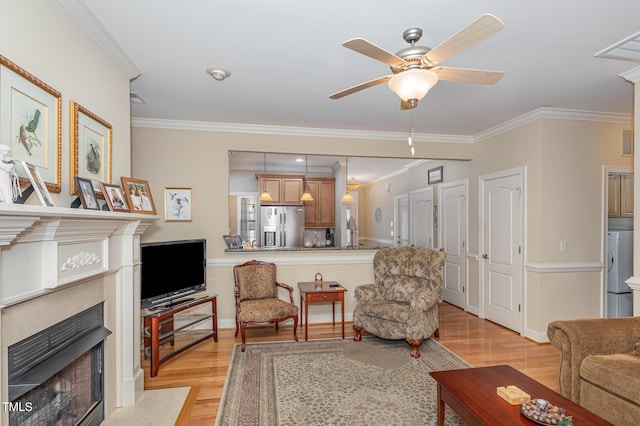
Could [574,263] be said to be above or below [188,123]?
below

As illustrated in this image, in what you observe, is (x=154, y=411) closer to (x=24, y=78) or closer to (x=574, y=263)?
(x=24, y=78)

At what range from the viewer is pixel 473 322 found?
461 cm

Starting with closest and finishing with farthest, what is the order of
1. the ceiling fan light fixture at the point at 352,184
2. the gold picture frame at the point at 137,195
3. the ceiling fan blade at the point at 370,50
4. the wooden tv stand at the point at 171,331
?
the ceiling fan blade at the point at 370,50
the gold picture frame at the point at 137,195
the wooden tv stand at the point at 171,331
the ceiling fan light fixture at the point at 352,184

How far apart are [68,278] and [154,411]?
4.34ft

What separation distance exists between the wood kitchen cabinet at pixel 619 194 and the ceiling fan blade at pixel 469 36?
4259mm

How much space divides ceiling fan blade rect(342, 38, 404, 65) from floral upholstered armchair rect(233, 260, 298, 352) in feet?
9.09

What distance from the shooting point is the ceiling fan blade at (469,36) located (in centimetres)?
149

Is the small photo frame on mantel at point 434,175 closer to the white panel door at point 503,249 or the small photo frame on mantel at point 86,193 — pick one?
the white panel door at point 503,249

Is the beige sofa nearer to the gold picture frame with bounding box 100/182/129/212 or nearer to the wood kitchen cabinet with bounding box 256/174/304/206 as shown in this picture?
the gold picture frame with bounding box 100/182/129/212

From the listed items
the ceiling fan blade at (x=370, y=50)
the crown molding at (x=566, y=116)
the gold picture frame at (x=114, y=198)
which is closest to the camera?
the ceiling fan blade at (x=370, y=50)

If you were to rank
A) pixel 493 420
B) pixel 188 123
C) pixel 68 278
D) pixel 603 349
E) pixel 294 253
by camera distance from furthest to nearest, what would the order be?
pixel 294 253 → pixel 188 123 → pixel 603 349 → pixel 68 278 → pixel 493 420

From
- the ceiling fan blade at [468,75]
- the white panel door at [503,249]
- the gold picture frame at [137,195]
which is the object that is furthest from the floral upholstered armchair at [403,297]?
the gold picture frame at [137,195]

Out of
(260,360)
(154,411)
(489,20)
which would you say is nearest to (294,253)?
(260,360)

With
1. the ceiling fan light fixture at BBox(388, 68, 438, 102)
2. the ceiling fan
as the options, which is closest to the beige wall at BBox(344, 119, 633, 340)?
the ceiling fan
